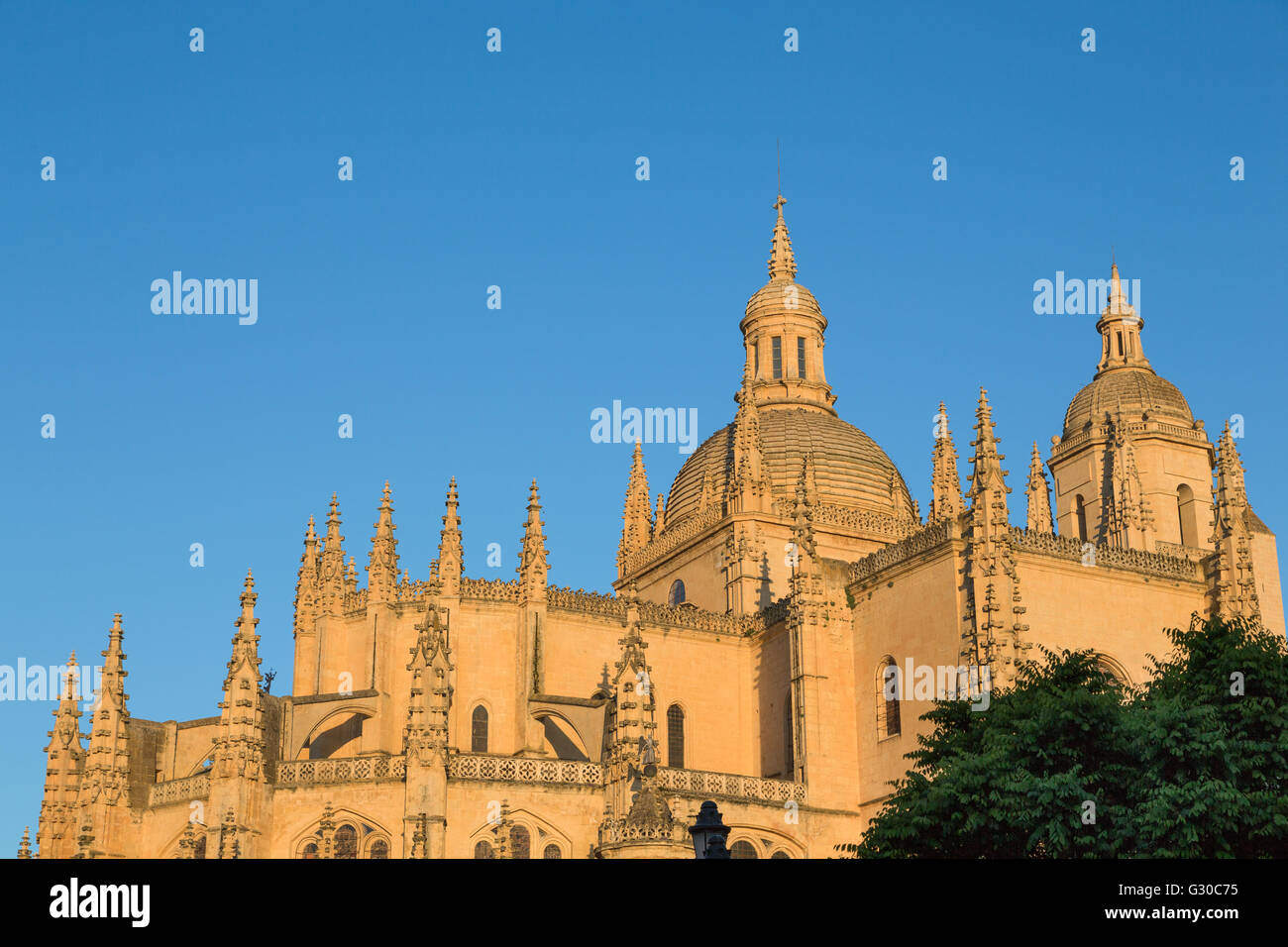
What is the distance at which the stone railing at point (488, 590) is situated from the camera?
170 ft

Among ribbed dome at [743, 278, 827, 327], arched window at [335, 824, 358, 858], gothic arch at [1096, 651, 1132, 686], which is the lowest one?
arched window at [335, 824, 358, 858]

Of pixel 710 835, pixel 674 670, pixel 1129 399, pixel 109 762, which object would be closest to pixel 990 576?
pixel 674 670

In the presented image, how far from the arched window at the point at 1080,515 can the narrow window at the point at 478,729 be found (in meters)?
25.2

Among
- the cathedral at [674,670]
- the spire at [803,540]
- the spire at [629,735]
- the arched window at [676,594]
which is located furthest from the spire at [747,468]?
the spire at [629,735]

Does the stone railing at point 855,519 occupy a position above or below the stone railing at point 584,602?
above

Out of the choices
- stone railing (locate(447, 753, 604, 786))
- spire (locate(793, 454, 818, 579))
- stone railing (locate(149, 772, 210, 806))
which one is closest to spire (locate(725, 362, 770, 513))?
spire (locate(793, 454, 818, 579))

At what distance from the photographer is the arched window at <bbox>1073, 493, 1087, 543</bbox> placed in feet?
204

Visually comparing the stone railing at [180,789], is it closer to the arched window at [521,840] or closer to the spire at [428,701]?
the spire at [428,701]

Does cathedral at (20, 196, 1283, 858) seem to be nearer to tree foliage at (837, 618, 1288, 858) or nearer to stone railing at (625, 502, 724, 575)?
stone railing at (625, 502, 724, 575)

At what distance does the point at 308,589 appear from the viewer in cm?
5459

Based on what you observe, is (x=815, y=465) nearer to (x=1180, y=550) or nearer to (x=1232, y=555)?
(x=1180, y=550)

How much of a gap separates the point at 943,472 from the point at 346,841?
28.4 meters

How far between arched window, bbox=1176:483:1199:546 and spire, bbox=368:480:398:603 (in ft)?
95.4
